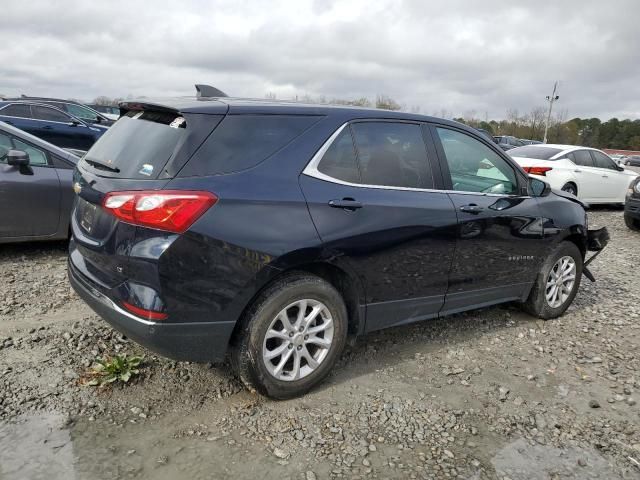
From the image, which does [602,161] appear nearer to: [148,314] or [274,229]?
[274,229]

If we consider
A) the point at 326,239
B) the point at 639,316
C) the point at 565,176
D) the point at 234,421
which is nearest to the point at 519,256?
the point at 639,316

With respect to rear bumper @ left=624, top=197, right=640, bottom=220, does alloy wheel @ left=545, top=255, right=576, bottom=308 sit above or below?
below

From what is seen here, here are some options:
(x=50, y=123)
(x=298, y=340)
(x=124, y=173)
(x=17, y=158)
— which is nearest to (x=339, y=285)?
(x=298, y=340)

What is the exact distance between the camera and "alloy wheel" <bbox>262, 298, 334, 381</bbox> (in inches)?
118

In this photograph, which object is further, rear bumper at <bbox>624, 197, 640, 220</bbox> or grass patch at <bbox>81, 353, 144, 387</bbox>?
rear bumper at <bbox>624, 197, 640, 220</bbox>

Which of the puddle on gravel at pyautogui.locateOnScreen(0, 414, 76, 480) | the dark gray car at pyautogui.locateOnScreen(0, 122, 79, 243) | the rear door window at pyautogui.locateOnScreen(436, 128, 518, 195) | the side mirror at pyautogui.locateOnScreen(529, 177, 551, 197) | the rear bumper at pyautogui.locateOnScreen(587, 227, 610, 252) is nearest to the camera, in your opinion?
the puddle on gravel at pyautogui.locateOnScreen(0, 414, 76, 480)

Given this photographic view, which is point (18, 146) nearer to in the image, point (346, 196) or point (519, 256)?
point (346, 196)

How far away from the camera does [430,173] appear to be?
364 centimetres

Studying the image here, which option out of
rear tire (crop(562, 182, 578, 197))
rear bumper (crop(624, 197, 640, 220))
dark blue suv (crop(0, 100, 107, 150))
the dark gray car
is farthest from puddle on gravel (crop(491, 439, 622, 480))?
dark blue suv (crop(0, 100, 107, 150))

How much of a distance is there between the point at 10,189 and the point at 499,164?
15.2 ft

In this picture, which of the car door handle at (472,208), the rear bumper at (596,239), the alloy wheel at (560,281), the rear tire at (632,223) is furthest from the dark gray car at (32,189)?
the rear tire at (632,223)

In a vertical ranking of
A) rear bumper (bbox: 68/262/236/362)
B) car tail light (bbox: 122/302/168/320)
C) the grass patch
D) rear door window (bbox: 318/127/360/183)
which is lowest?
the grass patch

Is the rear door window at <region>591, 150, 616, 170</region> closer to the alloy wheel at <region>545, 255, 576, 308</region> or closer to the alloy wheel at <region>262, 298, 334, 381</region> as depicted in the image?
the alloy wheel at <region>545, 255, 576, 308</region>

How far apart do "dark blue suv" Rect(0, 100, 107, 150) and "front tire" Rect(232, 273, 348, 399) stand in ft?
33.3
